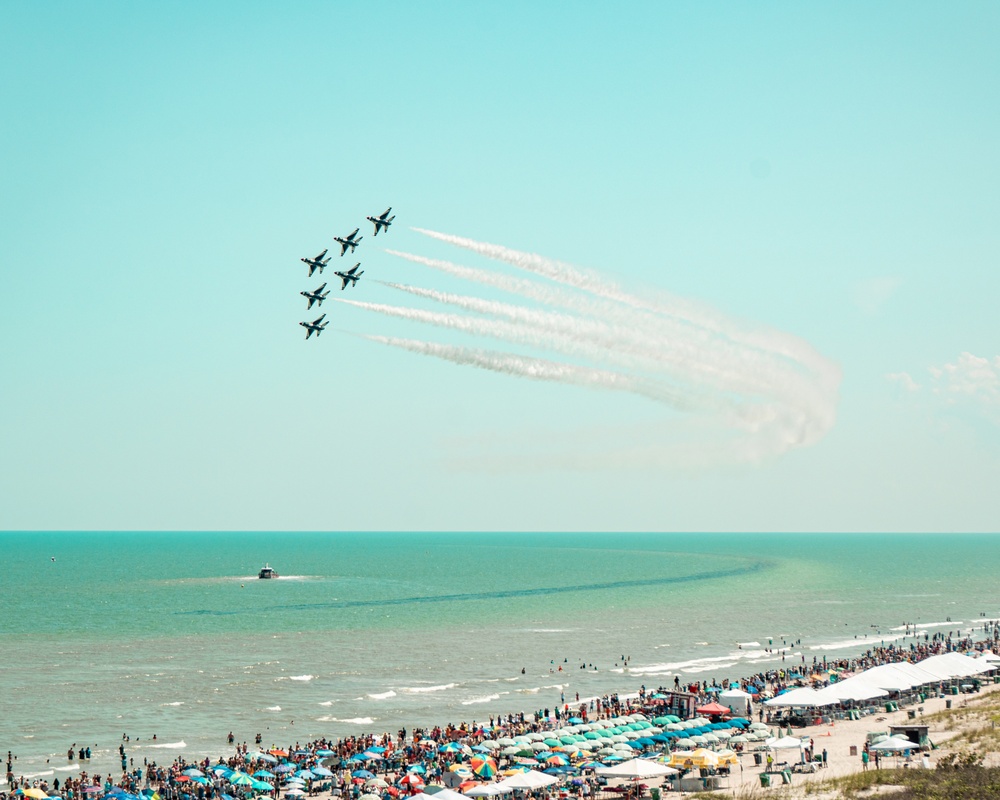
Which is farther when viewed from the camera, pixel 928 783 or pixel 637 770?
pixel 637 770

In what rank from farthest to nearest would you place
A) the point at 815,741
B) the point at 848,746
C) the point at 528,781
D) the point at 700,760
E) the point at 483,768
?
the point at 815,741 → the point at 848,746 → the point at 483,768 → the point at 700,760 → the point at 528,781

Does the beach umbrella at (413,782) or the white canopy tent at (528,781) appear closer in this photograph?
the white canopy tent at (528,781)

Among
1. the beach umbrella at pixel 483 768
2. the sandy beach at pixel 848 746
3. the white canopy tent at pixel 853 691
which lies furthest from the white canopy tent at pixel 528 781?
the white canopy tent at pixel 853 691

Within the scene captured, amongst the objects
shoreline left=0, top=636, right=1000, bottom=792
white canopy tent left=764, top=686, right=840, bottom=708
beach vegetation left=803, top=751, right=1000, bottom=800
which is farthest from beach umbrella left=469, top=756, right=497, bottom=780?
white canopy tent left=764, top=686, right=840, bottom=708

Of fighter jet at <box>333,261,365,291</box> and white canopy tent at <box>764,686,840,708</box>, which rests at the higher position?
fighter jet at <box>333,261,365,291</box>

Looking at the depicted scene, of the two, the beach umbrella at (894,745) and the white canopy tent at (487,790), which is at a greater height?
the beach umbrella at (894,745)

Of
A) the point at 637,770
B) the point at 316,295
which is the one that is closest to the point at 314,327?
the point at 316,295

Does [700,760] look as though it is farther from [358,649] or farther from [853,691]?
[358,649]

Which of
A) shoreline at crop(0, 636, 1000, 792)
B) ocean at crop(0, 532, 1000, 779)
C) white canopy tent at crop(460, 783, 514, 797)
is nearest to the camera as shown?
white canopy tent at crop(460, 783, 514, 797)

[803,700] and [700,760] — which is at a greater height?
[803,700]

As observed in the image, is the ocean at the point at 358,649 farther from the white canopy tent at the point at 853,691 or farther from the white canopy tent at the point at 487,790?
the white canopy tent at the point at 487,790

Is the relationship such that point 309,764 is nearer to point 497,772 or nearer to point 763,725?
point 497,772

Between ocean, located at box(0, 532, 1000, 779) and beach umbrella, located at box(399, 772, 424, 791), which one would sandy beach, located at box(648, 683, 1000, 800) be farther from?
ocean, located at box(0, 532, 1000, 779)
